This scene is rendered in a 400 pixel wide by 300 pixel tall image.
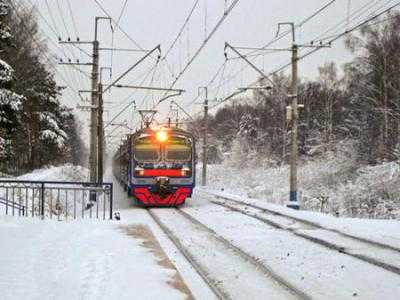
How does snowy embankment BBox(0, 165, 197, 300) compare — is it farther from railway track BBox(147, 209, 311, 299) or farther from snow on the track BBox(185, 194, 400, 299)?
snow on the track BBox(185, 194, 400, 299)

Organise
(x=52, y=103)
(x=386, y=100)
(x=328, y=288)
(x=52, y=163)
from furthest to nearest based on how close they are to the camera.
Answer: (x=52, y=163) → (x=52, y=103) → (x=386, y=100) → (x=328, y=288)

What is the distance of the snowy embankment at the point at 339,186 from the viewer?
24.2 metres

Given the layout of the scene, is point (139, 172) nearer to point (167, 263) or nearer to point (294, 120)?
point (294, 120)

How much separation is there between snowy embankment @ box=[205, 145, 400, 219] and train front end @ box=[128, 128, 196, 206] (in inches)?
217

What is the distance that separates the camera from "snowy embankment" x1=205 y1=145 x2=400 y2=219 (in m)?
24.2

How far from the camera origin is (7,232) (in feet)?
42.3

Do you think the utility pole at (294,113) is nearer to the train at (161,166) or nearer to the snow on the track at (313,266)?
the train at (161,166)

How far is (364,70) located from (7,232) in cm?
3474

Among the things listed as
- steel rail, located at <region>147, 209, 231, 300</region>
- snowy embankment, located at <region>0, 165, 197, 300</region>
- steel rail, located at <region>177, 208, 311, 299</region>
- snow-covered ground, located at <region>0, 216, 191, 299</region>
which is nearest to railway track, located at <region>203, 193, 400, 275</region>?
steel rail, located at <region>177, 208, 311, 299</region>

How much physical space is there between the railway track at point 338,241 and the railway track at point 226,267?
6.21 ft

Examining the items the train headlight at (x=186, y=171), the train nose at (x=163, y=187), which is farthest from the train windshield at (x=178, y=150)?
the train nose at (x=163, y=187)

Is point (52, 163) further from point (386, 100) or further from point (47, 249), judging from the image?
point (47, 249)

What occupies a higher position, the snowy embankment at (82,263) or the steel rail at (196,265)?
the snowy embankment at (82,263)

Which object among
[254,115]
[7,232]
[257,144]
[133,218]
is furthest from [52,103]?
[7,232]
